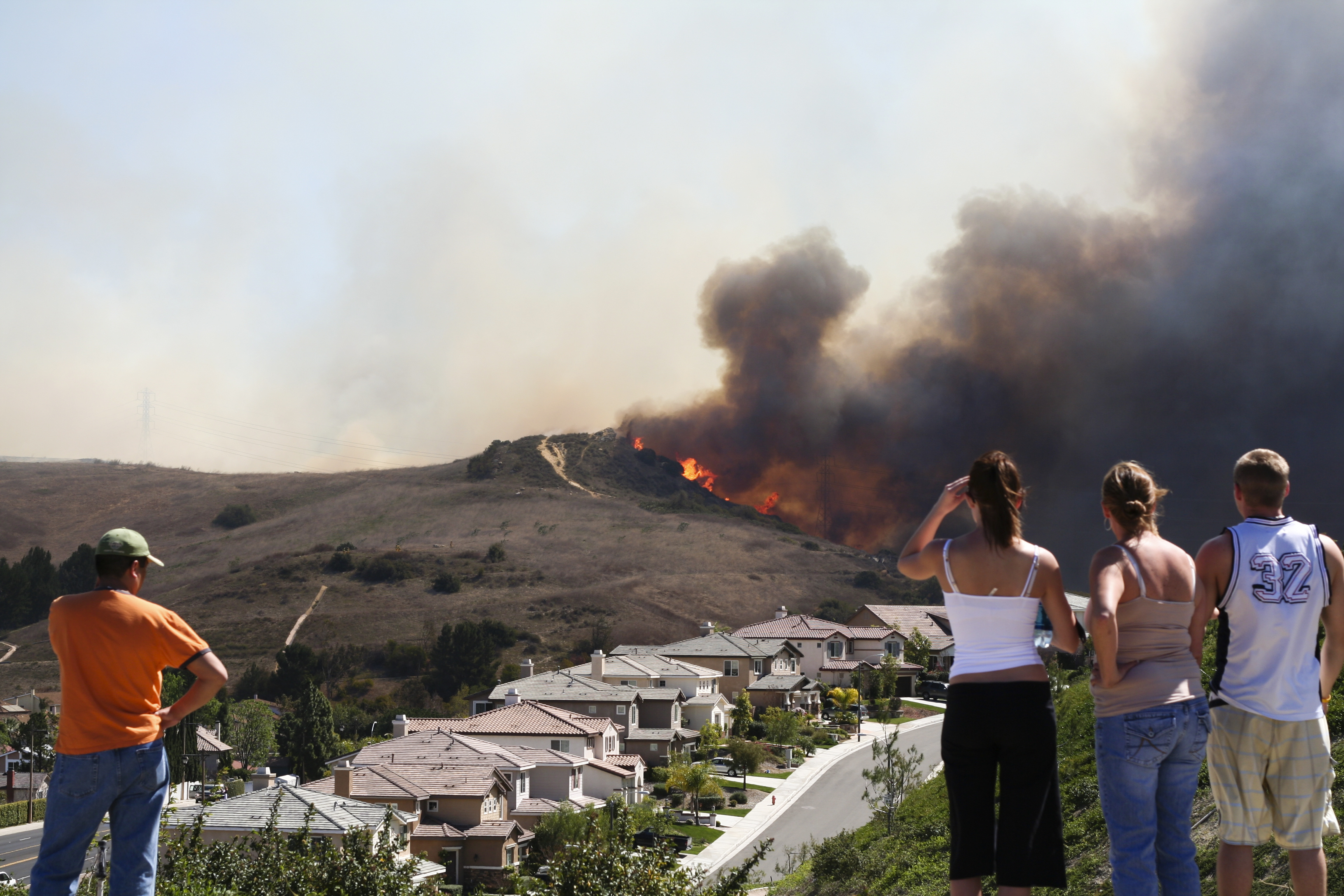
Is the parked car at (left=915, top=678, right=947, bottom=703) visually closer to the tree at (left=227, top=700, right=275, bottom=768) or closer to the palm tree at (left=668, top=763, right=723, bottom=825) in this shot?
the palm tree at (left=668, top=763, right=723, bottom=825)

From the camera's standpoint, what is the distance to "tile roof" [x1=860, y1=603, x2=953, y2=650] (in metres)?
84.9

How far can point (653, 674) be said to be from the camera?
64188mm

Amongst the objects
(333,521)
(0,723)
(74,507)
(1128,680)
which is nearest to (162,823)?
(1128,680)

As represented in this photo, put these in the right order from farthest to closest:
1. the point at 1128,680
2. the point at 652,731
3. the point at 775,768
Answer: the point at 652,731 < the point at 775,768 < the point at 1128,680

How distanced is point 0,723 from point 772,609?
3117 inches

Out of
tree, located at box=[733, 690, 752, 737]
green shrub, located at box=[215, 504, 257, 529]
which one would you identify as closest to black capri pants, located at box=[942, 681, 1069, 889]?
tree, located at box=[733, 690, 752, 737]

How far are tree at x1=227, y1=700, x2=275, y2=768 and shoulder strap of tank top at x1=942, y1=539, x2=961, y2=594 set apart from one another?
61.6 metres

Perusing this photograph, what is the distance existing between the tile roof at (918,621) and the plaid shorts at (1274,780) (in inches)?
3072

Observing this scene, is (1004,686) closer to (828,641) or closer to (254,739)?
(254,739)

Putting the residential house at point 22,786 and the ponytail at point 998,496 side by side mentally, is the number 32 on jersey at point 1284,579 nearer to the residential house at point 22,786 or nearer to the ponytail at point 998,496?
the ponytail at point 998,496

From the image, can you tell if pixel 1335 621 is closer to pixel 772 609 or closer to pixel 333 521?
pixel 772 609

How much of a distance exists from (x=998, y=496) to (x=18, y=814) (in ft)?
182

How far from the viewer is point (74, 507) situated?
18475 centimetres

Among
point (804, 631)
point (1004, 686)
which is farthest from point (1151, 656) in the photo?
point (804, 631)
